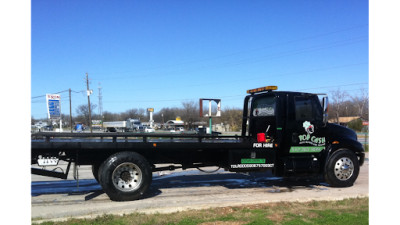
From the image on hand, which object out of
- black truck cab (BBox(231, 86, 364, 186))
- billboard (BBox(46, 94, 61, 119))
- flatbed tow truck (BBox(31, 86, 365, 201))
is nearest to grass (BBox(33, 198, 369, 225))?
flatbed tow truck (BBox(31, 86, 365, 201))

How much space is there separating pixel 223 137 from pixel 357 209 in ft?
11.2

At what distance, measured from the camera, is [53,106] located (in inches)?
819

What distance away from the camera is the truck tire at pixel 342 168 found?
8156 millimetres

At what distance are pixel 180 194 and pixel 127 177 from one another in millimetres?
1442

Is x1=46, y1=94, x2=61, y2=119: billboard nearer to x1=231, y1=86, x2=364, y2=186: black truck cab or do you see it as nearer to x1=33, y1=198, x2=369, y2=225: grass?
x1=231, y1=86, x2=364, y2=186: black truck cab

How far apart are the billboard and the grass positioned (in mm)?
17260

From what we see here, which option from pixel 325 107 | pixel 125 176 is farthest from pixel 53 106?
pixel 325 107

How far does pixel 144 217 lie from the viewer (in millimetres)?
5273

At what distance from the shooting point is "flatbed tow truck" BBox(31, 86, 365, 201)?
6.60 m

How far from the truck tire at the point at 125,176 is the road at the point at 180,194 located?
21 centimetres

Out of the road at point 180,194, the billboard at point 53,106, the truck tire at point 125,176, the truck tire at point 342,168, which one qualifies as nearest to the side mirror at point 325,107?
the truck tire at point 342,168

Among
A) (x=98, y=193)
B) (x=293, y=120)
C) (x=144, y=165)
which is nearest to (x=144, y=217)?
(x=144, y=165)

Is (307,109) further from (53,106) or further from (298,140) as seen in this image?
(53,106)
